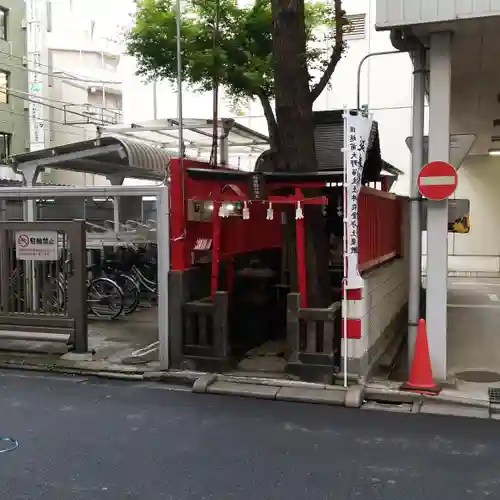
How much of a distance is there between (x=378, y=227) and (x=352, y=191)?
276 centimetres

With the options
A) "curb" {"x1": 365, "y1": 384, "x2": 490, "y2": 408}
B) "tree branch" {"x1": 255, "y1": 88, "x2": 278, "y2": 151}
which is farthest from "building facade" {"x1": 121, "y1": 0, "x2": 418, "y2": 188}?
"curb" {"x1": 365, "y1": 384, "x2": 490, "y2": 408}

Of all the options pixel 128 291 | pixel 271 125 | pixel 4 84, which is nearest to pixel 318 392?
pixel 271 125

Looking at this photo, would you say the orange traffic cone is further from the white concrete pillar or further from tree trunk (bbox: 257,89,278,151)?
tree trunk (bbox: 257,89,278,151)

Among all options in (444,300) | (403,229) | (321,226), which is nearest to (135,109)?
(403,229)

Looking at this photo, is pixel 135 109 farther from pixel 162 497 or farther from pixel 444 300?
pixel 162 497

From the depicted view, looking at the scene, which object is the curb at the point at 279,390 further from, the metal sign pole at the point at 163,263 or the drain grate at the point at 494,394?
the drain grate at the point at 494,394

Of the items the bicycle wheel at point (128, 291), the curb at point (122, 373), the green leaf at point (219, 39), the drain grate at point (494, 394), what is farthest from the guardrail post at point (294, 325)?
the bicycle wheel at point (128, 291)

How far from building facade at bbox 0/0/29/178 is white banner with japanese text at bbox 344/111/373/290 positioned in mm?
22891

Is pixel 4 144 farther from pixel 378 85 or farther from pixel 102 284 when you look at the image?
pixel 102 284

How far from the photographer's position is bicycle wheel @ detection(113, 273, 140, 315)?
39.2ft

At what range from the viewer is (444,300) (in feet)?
23.9

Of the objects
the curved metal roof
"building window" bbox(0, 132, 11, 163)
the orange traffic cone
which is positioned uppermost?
"building window" bbox(0, 132, 11, 163)

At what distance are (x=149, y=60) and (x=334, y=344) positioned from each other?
8.25m

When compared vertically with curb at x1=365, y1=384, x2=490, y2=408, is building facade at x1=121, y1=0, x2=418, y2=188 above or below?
above
